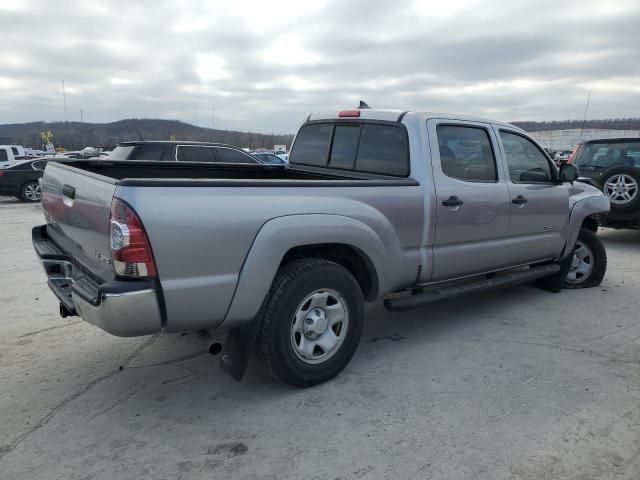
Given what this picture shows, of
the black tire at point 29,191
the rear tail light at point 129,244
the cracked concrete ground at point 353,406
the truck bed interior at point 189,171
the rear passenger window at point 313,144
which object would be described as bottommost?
the black tire at point 29,191

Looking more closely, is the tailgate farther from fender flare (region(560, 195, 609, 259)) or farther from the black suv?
the black suv

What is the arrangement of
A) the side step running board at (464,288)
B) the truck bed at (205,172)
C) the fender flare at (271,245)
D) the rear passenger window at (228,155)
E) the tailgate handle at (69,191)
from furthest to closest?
the rear passenger window at (228,155), the truck bed at (205,172), the side step running board at (464,288), the tailgate handle at (69,191), the fender flare at (271,245)

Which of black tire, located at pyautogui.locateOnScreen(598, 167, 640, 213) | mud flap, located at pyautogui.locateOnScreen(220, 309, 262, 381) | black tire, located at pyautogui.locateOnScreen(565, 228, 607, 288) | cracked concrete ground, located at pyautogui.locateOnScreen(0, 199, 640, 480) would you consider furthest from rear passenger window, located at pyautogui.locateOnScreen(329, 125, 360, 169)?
black tire, located at pyautogui.locateOnScreen(598, 167, 640, 213)

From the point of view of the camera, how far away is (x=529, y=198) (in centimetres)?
473

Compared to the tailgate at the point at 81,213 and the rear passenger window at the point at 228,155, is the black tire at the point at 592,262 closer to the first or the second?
the tailgate at the point at 81,213

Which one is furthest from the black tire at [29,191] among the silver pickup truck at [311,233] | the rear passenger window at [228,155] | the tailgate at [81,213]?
the tailgate at [81,213]

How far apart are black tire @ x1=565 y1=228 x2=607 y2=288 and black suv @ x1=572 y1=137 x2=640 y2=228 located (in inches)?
71.9

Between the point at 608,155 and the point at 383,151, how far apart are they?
635cm

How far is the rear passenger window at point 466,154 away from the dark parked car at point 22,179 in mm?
15782

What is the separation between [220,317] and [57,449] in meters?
1.12

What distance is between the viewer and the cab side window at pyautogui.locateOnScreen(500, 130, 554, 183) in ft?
15.3

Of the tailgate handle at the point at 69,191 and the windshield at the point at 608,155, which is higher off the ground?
the windshield at the point at 608,155

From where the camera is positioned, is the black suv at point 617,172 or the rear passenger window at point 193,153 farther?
the rear passenger window at point 193,153

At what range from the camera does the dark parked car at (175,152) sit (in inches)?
419
